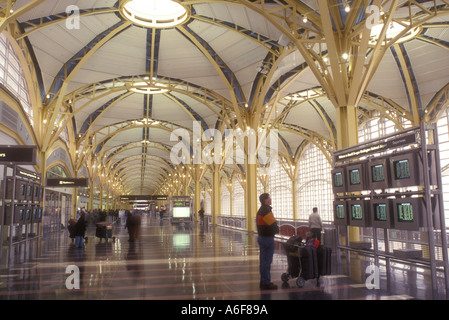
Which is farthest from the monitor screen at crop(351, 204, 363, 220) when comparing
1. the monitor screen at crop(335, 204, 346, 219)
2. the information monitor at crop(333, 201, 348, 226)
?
the monitor screen at crop(335, 204, 346, 219)

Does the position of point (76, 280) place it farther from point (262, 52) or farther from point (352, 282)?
point (262, 52)

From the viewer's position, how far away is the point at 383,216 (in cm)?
1098

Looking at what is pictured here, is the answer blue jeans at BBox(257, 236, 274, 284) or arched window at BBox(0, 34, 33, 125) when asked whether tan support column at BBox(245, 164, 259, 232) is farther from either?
blue jeans at BBox(257, 236, 274, 284)

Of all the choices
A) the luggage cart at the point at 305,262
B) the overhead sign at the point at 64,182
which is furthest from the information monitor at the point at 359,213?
the overhead sign at the point at 64,182

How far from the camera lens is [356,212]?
1223cm

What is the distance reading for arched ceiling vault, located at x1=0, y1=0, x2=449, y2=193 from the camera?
1688 centimetres

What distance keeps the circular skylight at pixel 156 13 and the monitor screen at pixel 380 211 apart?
1613 cm

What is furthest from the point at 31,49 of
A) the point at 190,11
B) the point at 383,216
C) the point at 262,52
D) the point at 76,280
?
the point at 383,216

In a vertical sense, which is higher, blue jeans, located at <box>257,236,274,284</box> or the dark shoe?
blue jeans, located at <box>257,236,274,284</box>

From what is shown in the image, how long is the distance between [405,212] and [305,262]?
3049mm

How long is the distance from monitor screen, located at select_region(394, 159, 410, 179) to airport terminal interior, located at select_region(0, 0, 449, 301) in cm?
4

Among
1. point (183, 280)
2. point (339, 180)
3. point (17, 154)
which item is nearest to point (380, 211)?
point (339, 180)

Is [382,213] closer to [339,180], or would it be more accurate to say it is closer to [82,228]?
[339,180]
